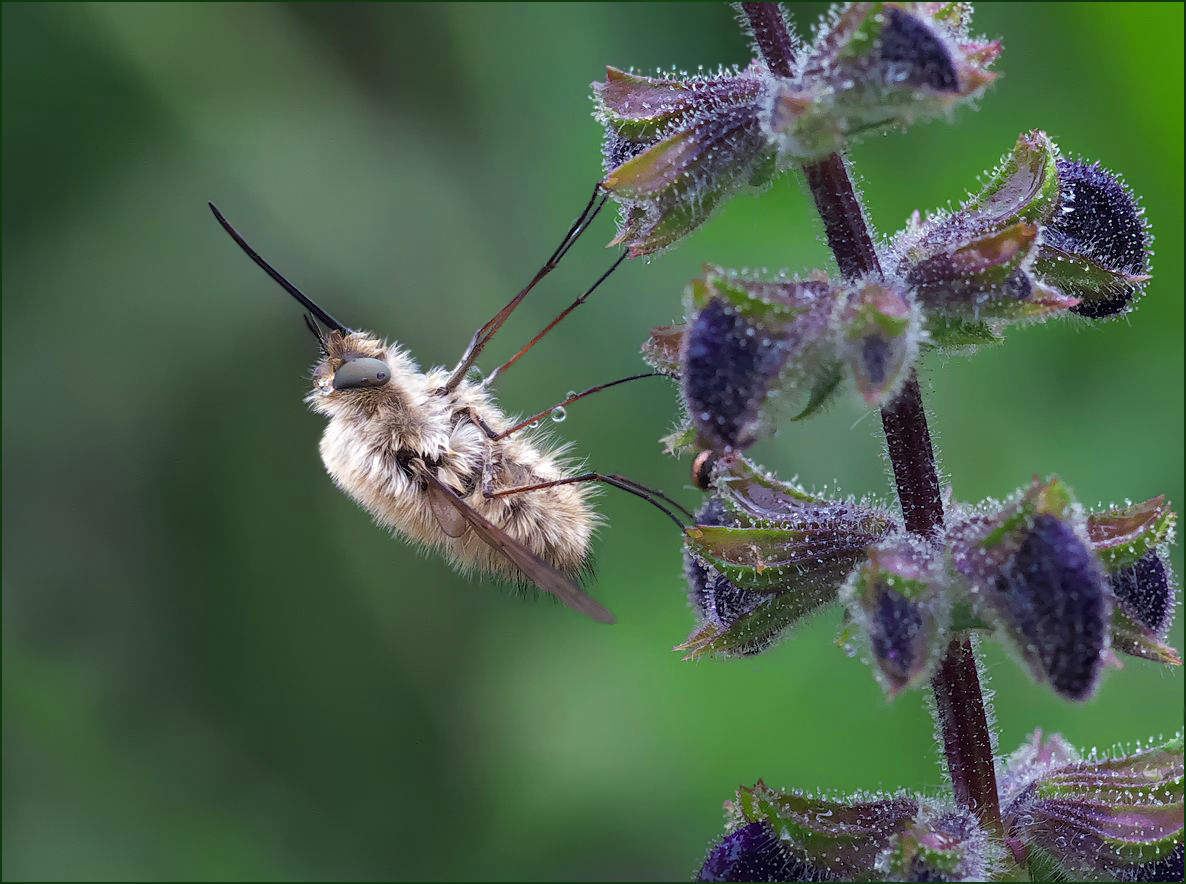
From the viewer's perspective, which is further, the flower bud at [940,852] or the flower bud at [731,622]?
the flower bud at [731,622]

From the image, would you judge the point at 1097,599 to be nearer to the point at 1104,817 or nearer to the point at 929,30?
the point at 1104,817

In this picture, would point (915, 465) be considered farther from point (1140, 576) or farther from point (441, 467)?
point (441, 467)

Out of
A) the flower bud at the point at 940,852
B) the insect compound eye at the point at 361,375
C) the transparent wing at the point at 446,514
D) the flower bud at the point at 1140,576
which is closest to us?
the flower bud at the point at 940,852

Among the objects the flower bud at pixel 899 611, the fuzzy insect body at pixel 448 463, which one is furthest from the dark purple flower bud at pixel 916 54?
the fuzzy insect body at pixel 448 463

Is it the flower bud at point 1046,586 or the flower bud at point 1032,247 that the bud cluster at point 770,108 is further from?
the flower bud at point 1046,586

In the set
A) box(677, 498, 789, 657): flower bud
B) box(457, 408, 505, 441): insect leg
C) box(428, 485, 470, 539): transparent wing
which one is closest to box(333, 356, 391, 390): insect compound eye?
box(457, 408, 505, 441): insect leg

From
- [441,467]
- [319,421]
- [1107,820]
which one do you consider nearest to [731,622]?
[1107,820]
